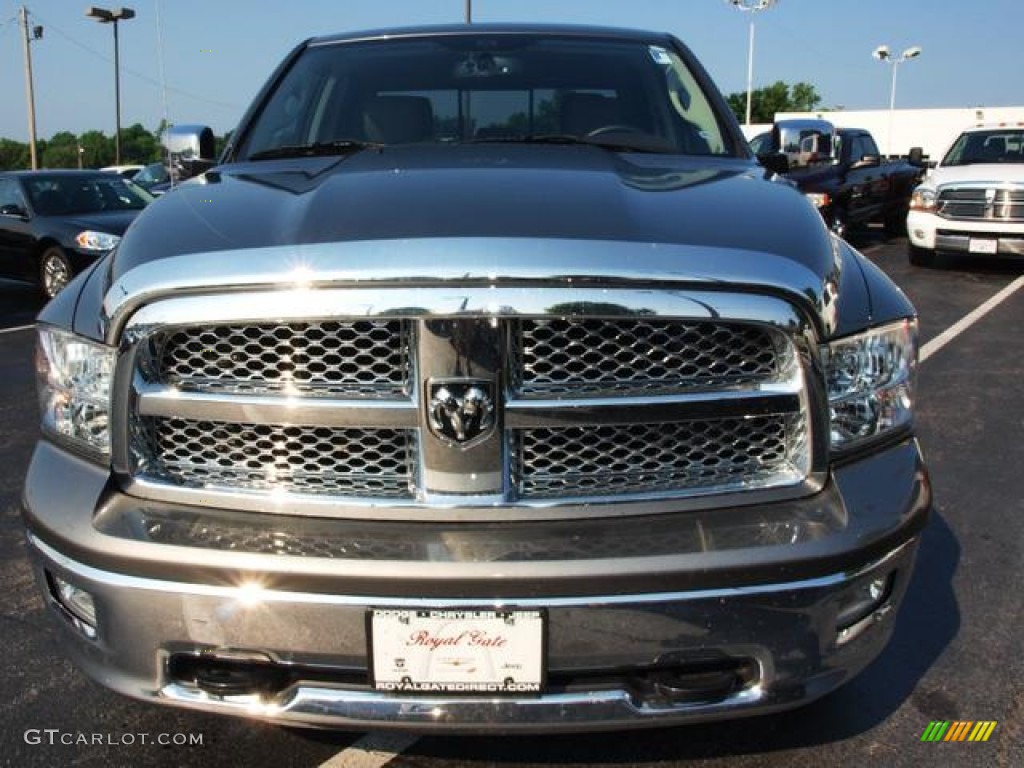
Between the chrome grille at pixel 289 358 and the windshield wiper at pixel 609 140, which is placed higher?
the windshield wiper at pixel 609 140

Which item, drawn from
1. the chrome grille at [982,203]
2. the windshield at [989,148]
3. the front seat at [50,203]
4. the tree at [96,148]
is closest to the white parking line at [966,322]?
the chrome grille at [982,203]

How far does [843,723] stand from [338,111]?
8.37 feet

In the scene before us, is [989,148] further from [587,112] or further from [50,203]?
[50,203]

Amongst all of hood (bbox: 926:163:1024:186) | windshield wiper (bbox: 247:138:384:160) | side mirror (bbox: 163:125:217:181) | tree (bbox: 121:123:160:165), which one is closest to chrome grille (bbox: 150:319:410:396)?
windshield wiper (bbox: 247:138:384:160)

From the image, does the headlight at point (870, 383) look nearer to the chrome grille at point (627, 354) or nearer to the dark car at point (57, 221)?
the chrome grille at point (627, 354)

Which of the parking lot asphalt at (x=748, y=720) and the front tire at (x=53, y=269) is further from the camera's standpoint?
the front tire at (x=53, y=269)

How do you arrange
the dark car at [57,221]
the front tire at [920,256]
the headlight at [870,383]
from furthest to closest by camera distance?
the front tire at [920,256] < the dark car at [57,221] < the headlight at [870,383]

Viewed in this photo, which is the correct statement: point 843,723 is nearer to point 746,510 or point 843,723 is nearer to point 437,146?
point 746,510

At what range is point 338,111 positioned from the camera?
3.33 metres

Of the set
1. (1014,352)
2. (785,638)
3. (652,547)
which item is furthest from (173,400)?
(1014,352)

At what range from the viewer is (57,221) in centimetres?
1005

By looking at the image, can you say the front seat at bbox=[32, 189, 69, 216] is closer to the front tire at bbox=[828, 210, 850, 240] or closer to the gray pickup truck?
the gray pickup truck

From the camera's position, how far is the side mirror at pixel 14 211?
1026 centimetres

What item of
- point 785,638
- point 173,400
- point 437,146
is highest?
point 437,146
